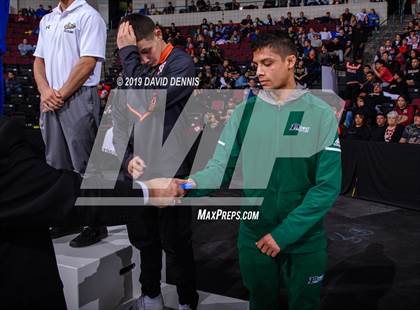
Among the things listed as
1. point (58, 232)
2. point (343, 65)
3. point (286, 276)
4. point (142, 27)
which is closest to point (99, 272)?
point (58, 232)

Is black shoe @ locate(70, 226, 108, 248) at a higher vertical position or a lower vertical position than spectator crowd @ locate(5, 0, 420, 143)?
lower

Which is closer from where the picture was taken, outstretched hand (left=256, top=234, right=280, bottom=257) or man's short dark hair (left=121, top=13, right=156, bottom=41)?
outstretched hand (left=256, top=234, right=280, bottom=257)

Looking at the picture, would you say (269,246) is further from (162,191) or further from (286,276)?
(162,191)

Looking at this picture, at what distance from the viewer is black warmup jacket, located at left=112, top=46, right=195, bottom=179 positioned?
2.46 metres

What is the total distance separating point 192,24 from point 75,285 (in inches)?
780

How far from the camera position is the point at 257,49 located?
7.07 feet

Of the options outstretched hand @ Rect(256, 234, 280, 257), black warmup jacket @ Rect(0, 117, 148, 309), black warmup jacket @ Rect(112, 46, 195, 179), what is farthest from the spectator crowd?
black warmup jacket @ Rect(0, 117, 148, 309)

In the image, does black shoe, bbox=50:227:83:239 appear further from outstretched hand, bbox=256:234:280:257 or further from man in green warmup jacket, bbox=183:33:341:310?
outstretched hand, bbox=256:234:280:257

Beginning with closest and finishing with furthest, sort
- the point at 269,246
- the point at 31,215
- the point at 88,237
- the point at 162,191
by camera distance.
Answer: the point at 31,215 → the point at 162,191 → the point at 269,246 → the point at 88,237

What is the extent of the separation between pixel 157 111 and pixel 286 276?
3.59 feet

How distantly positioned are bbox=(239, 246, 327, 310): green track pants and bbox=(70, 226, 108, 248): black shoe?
3.82 feet

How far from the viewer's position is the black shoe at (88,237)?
2869 millimetres

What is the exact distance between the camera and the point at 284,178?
2.11 m

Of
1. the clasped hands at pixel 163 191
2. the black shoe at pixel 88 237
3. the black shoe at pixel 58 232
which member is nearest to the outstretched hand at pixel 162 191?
the clasped hands at pixel 163 191
